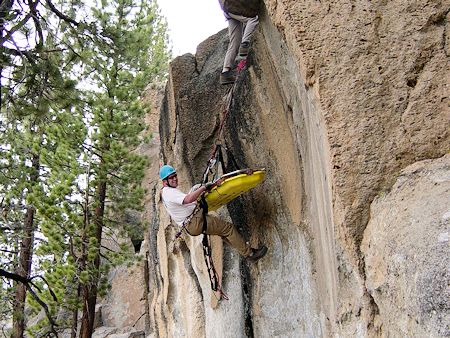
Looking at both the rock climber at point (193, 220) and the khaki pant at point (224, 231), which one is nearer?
the rock climber at point (193, 220)

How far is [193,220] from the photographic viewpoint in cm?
626

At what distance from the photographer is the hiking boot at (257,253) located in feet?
21.1

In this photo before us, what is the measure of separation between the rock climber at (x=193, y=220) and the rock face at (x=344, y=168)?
0.25 meters

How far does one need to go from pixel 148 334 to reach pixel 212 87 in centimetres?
868

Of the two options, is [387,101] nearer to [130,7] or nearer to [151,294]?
[151,294]

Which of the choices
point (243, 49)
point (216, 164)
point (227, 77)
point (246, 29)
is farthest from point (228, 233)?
point (246, 29)

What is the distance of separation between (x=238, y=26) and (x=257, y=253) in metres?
3.25

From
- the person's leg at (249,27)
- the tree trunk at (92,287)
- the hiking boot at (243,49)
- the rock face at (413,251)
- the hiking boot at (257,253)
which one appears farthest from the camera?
the tree trunk at (92,287)

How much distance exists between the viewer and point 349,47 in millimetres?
3883

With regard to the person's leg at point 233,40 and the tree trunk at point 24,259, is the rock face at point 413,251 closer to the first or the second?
the person's leg at point 233,40

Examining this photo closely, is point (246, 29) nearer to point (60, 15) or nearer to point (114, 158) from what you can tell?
point (60, 15)

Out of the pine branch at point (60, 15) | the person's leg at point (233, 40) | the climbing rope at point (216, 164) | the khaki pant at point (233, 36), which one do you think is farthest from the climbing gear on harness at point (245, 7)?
the pine branch at point (60, 15)

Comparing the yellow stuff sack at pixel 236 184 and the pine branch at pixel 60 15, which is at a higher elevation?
the pine branch at pixel 60 15

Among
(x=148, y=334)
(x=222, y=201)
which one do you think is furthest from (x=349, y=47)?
(x=148, y=334)
